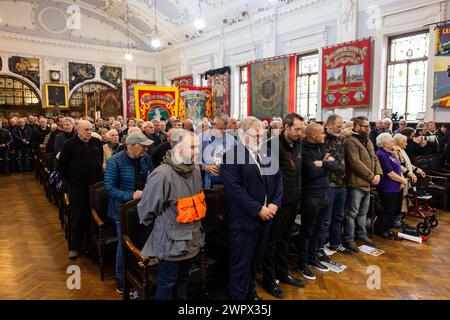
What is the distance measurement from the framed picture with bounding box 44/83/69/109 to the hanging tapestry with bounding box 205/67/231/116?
727cm

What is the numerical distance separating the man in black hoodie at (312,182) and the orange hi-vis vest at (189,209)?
1.42m

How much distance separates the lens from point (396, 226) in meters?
4.97

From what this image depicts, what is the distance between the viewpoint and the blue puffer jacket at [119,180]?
2791mm

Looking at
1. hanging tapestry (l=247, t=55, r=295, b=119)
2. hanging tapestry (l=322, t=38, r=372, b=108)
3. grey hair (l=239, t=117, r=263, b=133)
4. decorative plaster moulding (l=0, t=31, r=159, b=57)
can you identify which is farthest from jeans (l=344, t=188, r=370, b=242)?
decorative plaster moulding (l=0, t=31, r=159, b=57)

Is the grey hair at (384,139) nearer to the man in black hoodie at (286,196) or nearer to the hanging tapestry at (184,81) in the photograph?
the man in black hoodie at (286,196)

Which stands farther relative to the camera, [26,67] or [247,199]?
[26,67]

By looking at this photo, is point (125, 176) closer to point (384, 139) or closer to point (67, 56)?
point (384, 139)

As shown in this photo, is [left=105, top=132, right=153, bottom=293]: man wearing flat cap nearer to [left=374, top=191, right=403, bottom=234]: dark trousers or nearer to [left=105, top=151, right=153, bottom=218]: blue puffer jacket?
[left=105, top=151, right=153, bottom=218]: blue puffer jacket

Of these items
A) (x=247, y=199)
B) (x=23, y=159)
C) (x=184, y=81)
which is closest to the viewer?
(x=247, y=199)

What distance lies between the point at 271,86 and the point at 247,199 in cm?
873

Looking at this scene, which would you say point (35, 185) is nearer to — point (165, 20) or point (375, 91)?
point (375, 91)

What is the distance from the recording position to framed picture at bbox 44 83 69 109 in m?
14.9

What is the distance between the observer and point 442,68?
6809 mm

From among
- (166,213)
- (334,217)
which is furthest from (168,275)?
(334,217)
